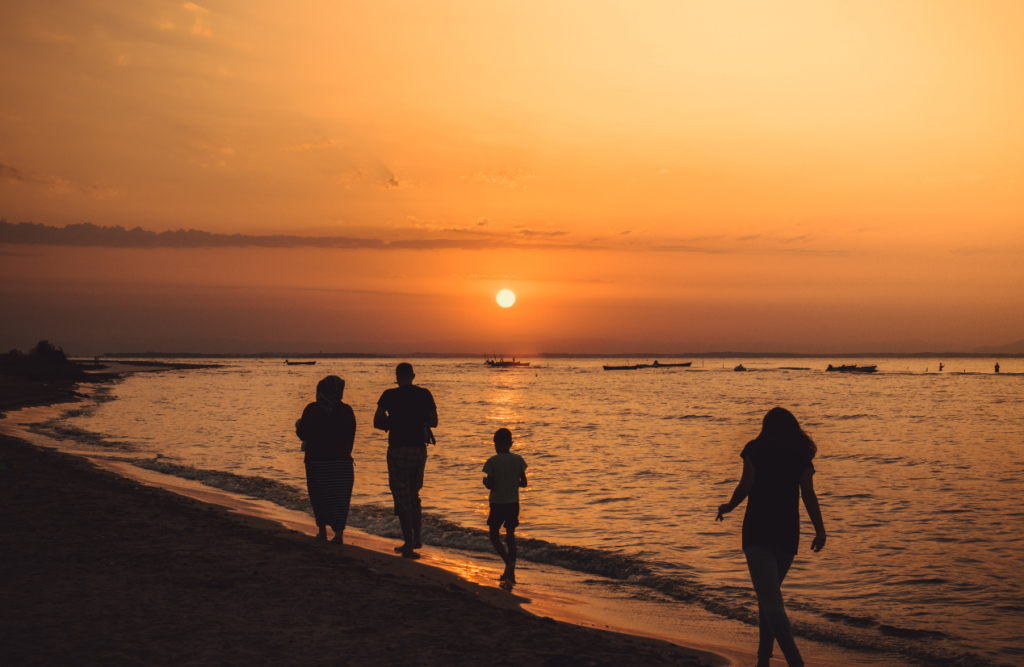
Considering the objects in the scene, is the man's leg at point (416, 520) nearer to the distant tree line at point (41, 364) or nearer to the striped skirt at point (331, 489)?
the striped skirt at point (331, 489)

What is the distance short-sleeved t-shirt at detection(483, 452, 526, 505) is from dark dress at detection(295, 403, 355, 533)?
7.57 feet

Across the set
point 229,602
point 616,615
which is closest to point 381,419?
point 229,602

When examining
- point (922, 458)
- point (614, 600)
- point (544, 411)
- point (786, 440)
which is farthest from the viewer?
point (544, 411)

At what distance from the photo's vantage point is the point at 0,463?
13391 millimetres

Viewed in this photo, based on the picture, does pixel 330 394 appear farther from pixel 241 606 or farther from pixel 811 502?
pixel 811 502

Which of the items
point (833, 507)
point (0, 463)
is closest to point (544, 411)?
point (833, 507)

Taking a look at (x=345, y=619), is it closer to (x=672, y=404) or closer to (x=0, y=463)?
(x=0, y=463)

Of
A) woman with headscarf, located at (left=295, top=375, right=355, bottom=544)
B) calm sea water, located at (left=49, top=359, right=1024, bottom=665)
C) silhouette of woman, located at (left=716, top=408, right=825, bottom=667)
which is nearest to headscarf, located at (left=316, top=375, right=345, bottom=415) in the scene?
woman with headscarf, located at (left=295, top=375, right=355, bottom=544)

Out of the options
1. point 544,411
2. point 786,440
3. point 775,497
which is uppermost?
point 786,440

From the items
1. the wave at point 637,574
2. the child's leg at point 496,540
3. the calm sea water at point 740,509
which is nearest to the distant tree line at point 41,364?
the calm sea water at point 740,509

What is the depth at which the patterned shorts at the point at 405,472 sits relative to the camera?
9.09 meters

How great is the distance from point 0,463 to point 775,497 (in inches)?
570

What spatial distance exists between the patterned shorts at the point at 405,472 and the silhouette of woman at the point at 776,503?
4821 mm

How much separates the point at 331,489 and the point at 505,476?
289 centimetres
